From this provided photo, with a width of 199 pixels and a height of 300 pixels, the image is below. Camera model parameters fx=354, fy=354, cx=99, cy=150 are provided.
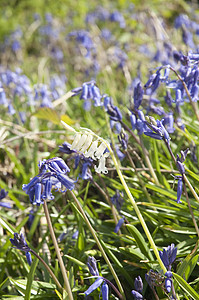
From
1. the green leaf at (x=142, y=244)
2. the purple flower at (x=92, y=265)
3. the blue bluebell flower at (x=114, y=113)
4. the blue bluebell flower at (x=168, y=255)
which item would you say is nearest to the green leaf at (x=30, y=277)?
the purple flower at (x=92, y=265)

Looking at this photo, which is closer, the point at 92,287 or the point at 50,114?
the point at 92,287

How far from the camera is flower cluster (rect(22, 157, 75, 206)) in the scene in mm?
1990

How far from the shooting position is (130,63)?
8.45 metres

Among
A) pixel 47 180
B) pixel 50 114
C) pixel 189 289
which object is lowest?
pixel 189 289

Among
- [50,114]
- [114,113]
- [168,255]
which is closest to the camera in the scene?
[168,255]

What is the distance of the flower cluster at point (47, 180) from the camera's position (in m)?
1.99

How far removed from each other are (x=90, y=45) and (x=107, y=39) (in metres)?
2.57

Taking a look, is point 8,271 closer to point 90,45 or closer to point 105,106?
point 105,106

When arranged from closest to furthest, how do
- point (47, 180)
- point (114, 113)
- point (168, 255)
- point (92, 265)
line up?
point (47, 180), point (168, 255), point (92, 265), point (114, 113)

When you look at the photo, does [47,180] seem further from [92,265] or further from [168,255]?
[168,255]

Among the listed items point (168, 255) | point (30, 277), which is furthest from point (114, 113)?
point (30, 277)

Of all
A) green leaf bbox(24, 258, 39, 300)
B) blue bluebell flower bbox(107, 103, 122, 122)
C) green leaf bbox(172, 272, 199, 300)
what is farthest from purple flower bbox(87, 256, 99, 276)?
blue bluebell flower bbox(107, 103, 122, 122)

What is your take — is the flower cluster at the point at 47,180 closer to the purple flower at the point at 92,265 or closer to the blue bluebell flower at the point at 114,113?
the purple flower at the point at 92,265

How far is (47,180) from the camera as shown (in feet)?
6.62
